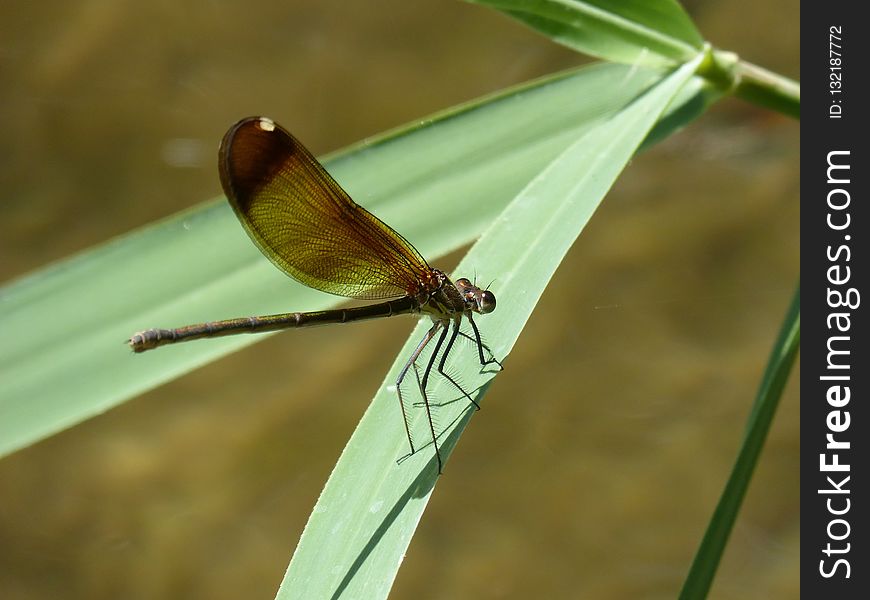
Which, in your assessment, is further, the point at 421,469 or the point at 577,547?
the point at 577,547

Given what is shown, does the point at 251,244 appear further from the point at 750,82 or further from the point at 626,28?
the point at 750,82

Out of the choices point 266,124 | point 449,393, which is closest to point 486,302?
point 449,393

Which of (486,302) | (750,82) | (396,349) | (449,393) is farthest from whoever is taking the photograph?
(396,349)

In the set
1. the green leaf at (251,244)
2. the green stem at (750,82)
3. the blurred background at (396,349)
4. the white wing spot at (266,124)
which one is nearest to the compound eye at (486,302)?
the green leaf at (251,244)

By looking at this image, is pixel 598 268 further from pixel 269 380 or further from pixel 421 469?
pixel 421 469

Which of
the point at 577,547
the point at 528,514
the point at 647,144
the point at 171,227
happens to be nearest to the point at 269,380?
the point at 528,514

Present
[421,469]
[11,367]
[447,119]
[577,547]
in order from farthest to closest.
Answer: [577,547], [447,119], [11,367], [421,469]
